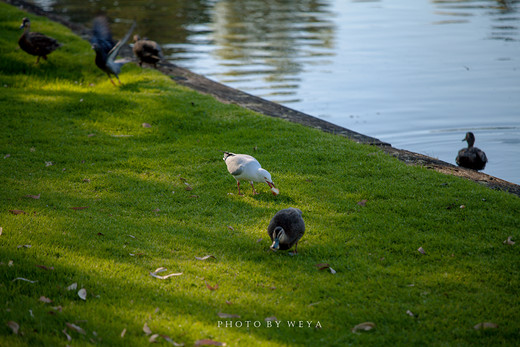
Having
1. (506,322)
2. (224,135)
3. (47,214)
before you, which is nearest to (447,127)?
(224,135)

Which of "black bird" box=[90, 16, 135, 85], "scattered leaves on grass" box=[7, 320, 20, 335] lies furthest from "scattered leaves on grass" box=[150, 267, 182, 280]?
"black bird" box=[90, 16, 135, 85]

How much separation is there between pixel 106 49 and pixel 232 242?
10.7 meters

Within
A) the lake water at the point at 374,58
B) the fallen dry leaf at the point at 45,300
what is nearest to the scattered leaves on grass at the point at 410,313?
the fallen dry leaf at the point at 45,300

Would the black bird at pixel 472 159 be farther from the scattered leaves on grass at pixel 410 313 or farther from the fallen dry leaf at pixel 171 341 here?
the fallen dry leaf at pixel 171 341

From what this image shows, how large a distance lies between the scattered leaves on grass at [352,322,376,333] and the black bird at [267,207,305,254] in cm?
155

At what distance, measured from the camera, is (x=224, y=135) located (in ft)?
37.1

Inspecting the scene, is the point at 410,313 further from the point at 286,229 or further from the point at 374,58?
the point at 374,58

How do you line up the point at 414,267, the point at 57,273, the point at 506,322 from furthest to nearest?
the point at 414,267
the point at 57,273
the point at 506,322

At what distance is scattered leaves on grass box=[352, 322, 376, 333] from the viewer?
4949 mm

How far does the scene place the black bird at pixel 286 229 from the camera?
245 inches

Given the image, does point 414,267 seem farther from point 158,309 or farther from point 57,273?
point 57,273

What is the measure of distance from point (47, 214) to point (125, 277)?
2.25 m

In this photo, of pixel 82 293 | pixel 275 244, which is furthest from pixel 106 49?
pixel 82 293

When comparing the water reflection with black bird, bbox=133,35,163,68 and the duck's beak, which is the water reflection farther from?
the duck's beak
